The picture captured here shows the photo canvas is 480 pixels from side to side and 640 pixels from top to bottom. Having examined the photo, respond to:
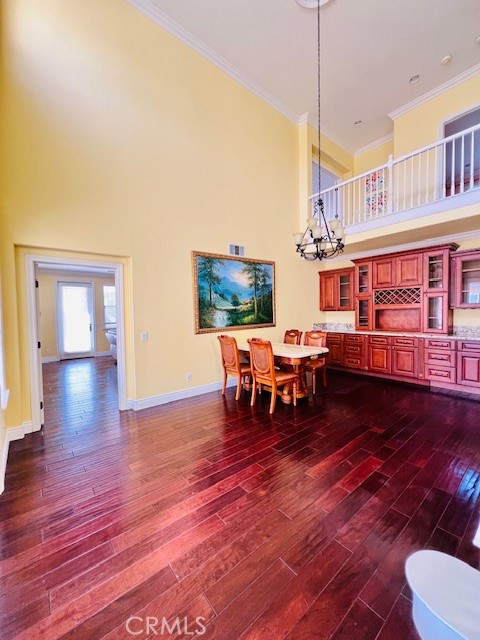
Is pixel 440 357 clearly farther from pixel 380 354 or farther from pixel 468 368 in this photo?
pixel 380 354

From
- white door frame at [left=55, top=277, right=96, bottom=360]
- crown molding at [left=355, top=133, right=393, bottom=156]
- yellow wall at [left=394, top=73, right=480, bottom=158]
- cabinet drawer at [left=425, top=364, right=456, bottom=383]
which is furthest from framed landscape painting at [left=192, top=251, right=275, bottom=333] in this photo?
white door frame at [left=55, top=277, right=96, bottom=360]

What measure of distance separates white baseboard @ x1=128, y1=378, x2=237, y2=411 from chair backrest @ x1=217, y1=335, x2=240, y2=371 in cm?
52

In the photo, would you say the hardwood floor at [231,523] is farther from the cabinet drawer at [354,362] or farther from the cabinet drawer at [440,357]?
the cabinet drawer at [354,362]

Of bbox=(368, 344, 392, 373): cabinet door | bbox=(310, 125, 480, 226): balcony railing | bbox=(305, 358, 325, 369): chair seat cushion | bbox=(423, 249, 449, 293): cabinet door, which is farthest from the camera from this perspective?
bbox=(368, 344, 392, 373): cabinet door

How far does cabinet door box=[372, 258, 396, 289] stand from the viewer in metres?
5.24

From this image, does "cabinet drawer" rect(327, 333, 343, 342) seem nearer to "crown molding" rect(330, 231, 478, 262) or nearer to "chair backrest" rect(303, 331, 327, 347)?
"chair backrest" rect(303, 331, 327, 347)

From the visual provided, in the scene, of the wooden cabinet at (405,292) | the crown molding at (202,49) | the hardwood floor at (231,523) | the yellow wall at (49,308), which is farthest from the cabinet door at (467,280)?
the yellow wall at (49,308)

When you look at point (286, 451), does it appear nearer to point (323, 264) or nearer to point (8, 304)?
point (8, 304)

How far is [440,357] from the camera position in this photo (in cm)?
447

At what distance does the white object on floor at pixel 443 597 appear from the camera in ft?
2.38

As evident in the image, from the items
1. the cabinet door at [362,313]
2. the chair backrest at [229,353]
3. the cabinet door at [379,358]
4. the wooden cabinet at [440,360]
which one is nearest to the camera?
the chair backrest at [229,353]

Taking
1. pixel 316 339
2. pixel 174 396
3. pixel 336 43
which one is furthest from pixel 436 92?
pixel 174 396

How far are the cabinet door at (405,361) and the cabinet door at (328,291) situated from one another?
177 centimetres

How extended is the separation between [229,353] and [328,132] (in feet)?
19.3
